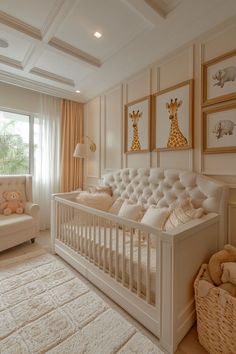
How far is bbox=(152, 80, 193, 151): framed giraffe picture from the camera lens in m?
2.08

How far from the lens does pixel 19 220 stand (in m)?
2.70

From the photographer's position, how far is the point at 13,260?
240cm

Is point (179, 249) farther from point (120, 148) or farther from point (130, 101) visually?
point (130, 101)

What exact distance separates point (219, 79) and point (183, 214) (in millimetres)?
1356

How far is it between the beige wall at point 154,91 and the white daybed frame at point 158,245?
0.15 meters

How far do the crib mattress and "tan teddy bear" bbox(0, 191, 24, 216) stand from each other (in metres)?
1.13

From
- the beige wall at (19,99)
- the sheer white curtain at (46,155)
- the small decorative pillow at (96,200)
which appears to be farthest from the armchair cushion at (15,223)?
the beige wall at (19,99)

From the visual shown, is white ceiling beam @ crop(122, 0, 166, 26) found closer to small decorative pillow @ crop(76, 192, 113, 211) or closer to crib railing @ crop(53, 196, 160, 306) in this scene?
crib railing @ crop(53, 196, 160, 306)

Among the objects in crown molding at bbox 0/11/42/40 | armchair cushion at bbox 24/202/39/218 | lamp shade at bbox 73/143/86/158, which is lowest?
armchair cushion at bbox 24/202/39/218

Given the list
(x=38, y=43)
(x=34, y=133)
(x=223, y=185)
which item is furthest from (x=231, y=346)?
(x=34, y=133)

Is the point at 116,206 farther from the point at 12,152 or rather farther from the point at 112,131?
the point at 12,152

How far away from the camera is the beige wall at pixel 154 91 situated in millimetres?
1818

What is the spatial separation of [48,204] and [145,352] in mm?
2964

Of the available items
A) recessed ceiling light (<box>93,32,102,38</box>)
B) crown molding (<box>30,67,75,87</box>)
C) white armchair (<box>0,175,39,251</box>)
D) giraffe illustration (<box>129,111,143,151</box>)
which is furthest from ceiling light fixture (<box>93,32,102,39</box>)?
white armchair (<box>0,175,39,251</box>)
